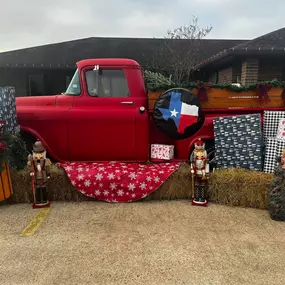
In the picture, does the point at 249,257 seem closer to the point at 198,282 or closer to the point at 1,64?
the point at 198,282

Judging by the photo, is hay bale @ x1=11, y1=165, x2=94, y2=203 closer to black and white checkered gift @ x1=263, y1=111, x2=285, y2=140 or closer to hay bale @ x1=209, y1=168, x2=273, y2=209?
hay bale @ x1=209, y1=168, x2=273, y2=209

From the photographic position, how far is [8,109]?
4.82 m

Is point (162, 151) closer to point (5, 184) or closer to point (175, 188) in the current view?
point (175, 188)

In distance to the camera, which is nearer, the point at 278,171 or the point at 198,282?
the point at 198,282

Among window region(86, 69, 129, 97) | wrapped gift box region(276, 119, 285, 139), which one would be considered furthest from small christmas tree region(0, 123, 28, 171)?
wrapped gift box region(276, 119, 285, 139)

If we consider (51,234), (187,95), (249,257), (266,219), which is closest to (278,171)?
(266,219)

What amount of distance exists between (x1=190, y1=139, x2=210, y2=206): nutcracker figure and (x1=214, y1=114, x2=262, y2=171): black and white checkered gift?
578mm

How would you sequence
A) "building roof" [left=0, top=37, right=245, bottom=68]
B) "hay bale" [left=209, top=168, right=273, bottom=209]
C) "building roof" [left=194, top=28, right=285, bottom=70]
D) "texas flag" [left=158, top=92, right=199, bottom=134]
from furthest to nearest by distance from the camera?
1. "building roof" [left=0, top=37, right=245, bottom=68]
2. "building roof" [left=194, top=28, right=285, bottom=70]
3. "texas flag" [left=158, top=92, right=199, bottom=134]
4. "hay bale" [left=209, top=168, right=273, bottom=209]

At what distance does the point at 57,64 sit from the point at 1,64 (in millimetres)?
2826

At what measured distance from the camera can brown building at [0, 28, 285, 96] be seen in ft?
36.3

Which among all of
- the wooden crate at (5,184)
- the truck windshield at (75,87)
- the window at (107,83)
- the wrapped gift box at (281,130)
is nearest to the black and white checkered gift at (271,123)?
the wrapped gift box at (281,130)

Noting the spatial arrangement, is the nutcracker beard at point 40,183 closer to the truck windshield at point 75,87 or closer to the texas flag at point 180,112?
the truck windshield at point 75,87

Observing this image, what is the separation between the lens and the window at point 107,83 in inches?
205

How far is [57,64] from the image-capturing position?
53.7 ft
